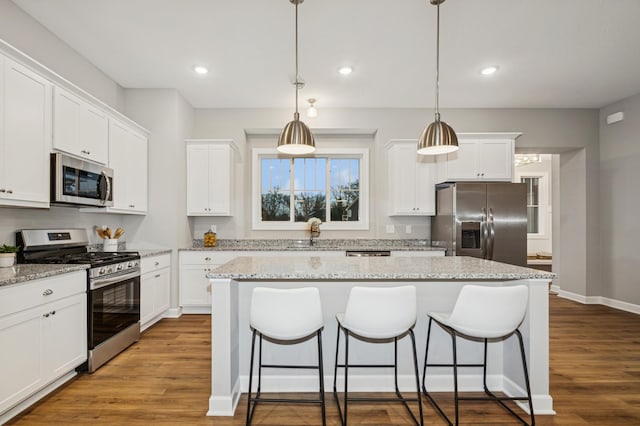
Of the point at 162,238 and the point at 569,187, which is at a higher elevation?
the point at 569,187

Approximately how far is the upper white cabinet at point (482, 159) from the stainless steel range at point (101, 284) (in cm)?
393

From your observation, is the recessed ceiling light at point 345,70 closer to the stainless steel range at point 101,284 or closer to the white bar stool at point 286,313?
the white bar stool at point 286,313

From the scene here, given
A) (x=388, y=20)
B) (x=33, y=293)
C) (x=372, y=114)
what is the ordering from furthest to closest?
(x=372, y=114) < (x=388, y=20) < (x=33, y=293)

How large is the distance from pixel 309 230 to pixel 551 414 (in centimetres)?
357

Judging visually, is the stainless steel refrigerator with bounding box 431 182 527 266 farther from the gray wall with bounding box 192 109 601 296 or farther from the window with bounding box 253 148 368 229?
the window with bounding box 253 148 368 229

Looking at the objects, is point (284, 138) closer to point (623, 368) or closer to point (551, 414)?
point (551, 414)


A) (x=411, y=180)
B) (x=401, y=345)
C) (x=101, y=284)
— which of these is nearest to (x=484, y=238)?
(x=411, y=180)

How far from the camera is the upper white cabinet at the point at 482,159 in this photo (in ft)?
14.7

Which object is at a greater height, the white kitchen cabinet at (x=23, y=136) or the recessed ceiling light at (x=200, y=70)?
the recessed ceiling light at (x=200, y=70)

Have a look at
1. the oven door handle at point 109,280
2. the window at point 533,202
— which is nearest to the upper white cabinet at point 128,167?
the oven door handle at point 109,280

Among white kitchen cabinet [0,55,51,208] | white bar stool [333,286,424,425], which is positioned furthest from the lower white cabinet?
white bar stool [333,286,424,425]

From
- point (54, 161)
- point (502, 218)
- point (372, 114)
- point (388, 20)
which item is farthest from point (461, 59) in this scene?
point (54, 161)

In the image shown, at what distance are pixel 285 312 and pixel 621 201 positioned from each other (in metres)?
5.30

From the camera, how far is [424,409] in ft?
7.26
